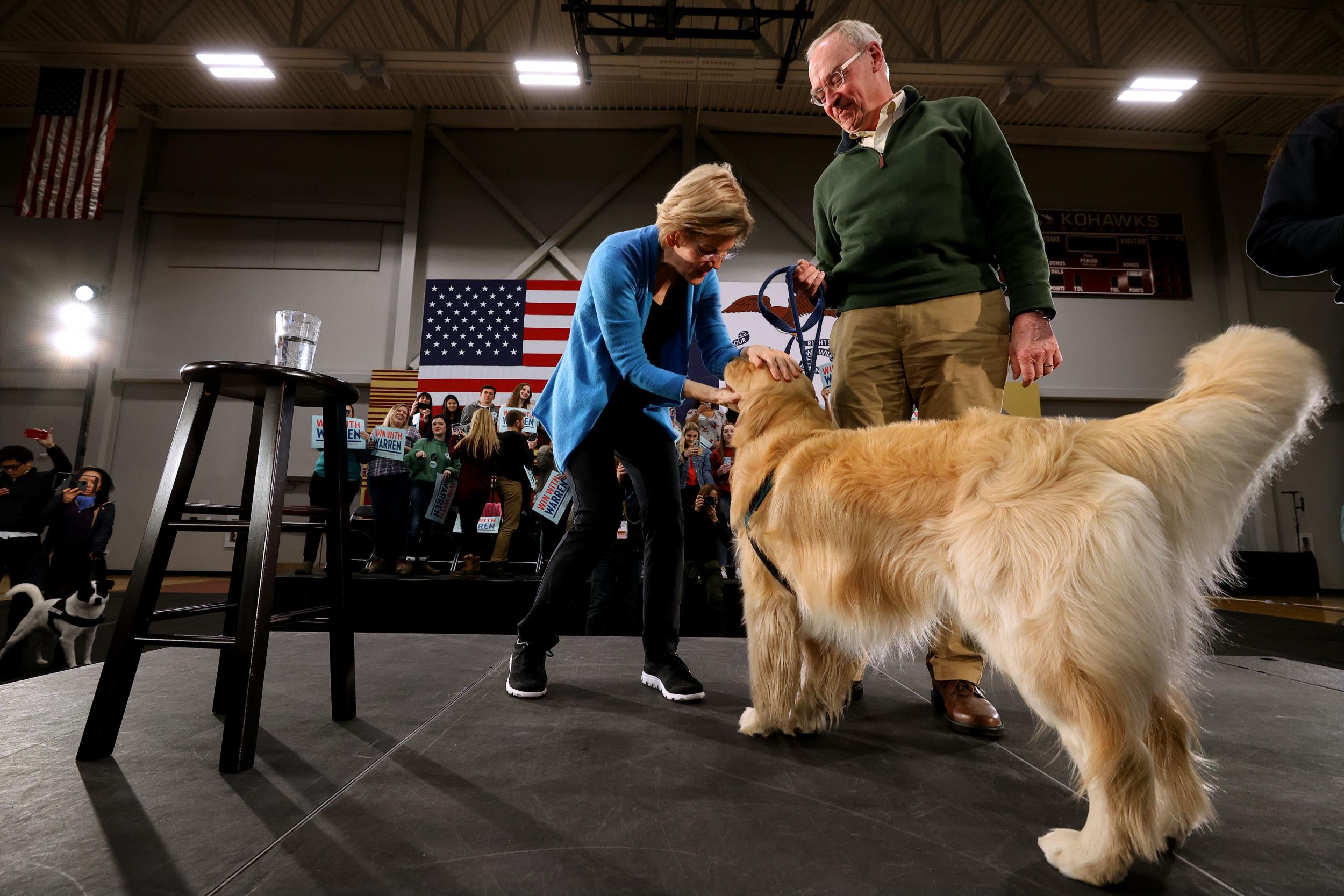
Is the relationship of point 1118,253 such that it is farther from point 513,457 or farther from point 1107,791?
point 1107,791

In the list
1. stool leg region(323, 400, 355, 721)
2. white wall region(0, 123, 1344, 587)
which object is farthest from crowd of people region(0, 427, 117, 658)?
stool leg region(323, 400, 355, 721)

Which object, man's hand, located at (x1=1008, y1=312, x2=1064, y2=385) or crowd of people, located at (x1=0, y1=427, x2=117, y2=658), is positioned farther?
crowd of people, located at (x1=0, y1=427, x2=117, y2=658)

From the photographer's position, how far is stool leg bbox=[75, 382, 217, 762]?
141 centimetres

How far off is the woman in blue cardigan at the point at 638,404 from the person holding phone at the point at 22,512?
4.76 metres

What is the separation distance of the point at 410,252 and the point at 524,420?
174 inches

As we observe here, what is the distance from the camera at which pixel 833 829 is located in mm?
1176

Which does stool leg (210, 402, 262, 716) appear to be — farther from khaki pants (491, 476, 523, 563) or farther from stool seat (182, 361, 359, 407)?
khaki pants (491, 476, 523, 563)

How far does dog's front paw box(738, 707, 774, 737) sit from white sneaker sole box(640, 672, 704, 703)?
1.05ft

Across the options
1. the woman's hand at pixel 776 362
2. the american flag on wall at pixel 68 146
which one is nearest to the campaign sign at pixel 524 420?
the woman's hand at pixel 776 362

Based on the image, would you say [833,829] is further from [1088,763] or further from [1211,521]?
[1211,521]

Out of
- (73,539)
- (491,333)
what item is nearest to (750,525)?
(73,539)

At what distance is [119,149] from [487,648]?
39.5 feet

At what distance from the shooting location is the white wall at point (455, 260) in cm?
930

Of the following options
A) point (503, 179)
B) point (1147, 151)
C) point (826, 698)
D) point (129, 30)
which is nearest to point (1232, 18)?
point (1147, 151)
